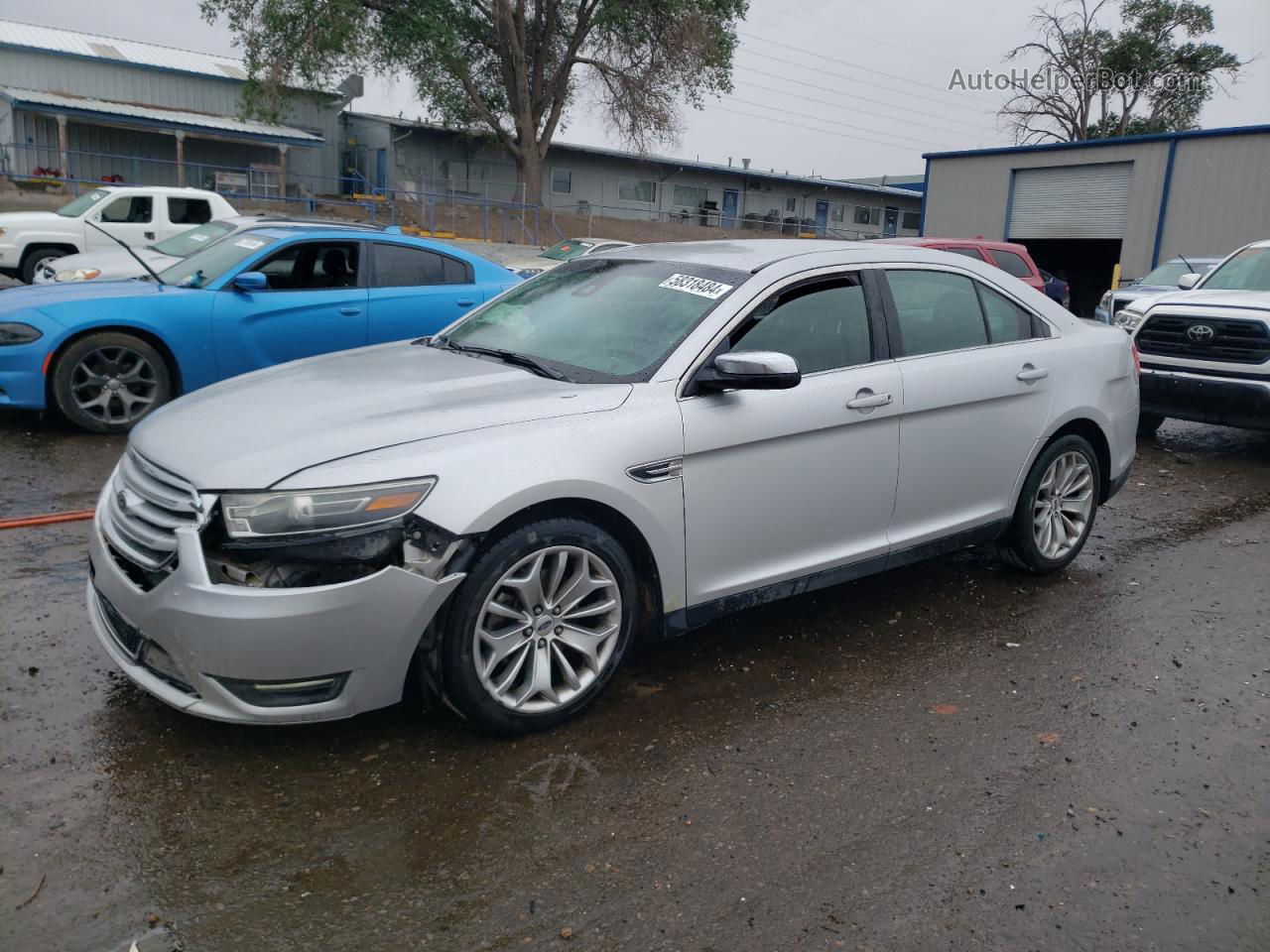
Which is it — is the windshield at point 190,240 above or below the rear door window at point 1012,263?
below

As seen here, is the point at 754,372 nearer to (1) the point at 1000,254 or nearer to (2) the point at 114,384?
(2) the point at 114,384

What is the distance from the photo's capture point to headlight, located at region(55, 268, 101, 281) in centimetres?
920

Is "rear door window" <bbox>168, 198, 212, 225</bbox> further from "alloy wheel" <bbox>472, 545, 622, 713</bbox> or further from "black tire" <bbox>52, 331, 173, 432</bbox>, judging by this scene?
"alloy wheel" <bbox>472, 545, 622, 713</bbox>

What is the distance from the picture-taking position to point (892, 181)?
7206 centimetres

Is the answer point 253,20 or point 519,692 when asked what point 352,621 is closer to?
point 519,692

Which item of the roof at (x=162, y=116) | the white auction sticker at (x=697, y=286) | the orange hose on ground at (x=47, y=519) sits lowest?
the orange hose on ground at (x=47, y=519)

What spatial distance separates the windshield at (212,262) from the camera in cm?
744

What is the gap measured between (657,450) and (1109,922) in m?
1.91

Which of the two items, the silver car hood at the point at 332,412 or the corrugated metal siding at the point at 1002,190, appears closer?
the silver car hood at the point at 332,412

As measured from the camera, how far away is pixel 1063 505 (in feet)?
17.0

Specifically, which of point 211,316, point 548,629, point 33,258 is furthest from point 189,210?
point 548,629

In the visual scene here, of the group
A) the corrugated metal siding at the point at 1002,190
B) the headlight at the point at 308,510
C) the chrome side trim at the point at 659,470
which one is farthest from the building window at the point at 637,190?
the headlight at the point at 308,510

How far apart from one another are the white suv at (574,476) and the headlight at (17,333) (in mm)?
3439

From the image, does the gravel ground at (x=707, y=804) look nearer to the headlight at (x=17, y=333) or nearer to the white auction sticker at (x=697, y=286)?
the white auction sticker at (x=697, y=286)
